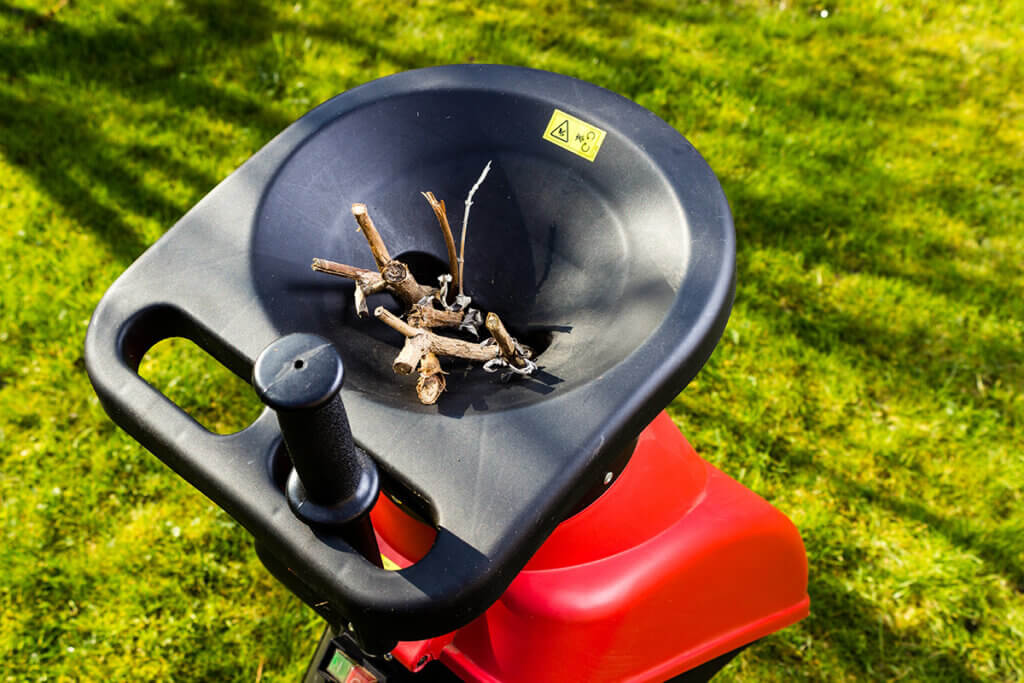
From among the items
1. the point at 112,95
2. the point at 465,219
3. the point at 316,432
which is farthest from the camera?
the point at 112,95

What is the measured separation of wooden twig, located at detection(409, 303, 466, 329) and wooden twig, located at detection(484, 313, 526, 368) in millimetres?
82

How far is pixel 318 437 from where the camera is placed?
0.59 m

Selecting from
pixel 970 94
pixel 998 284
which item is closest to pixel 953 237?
pixel 998 284

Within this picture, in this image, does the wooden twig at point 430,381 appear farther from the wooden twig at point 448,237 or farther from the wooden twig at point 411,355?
the wooden twig at point 448,237

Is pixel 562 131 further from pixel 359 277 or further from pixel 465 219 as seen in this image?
pixel 359 277

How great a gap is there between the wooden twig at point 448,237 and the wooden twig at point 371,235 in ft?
0.22

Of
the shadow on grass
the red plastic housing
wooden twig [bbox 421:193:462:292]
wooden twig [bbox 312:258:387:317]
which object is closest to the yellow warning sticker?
wooden twig [bbox 421:193:462:292]

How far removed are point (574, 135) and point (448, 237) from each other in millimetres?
187

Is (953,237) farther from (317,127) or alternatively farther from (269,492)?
(269,492)

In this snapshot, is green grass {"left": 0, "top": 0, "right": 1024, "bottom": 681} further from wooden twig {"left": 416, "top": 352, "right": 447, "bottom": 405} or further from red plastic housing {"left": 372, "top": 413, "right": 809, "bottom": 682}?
wooden twig {"left": 416, "top": 352, "right": 447, "bottom": 405}

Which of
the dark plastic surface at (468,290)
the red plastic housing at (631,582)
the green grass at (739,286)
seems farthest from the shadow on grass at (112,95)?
the red plastic housing at (631,582)

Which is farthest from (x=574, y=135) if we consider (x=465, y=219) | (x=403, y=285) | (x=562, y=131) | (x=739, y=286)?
(x=739, y=286)

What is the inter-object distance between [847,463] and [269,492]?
1430 millimetres

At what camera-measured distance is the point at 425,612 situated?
0.63 m
